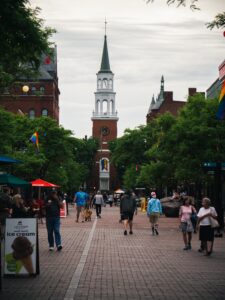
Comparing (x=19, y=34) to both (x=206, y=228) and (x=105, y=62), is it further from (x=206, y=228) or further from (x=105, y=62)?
(x=105, y=62)

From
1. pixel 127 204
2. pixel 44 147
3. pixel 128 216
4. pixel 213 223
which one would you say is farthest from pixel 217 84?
pixel 213 223

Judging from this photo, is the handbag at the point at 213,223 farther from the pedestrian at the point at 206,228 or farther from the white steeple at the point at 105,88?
the white steeple at the point at 105,88

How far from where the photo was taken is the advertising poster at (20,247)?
1347 cm

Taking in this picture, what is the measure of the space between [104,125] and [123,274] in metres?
136

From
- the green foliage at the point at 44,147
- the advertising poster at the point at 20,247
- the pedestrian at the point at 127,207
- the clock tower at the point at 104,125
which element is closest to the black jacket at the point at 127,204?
the pedestrian at the point at 127,207

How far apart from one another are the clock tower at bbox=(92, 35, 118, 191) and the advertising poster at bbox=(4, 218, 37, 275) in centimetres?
13158

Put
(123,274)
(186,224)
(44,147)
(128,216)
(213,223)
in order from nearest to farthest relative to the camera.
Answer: (123,274) < (213,223) < (186,224) < (128,216) < (44,147)

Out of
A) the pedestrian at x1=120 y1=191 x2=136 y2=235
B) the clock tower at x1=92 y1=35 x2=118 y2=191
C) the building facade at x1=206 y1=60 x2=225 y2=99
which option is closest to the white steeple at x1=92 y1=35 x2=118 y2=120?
the clock tower at x1=92 y1=35 x2=118 y2=191

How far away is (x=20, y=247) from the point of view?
13.6m

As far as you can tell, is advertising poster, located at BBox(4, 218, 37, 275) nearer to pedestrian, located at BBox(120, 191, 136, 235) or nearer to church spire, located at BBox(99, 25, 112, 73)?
pedestrian, located at BBox(120, 191, 136, 235)

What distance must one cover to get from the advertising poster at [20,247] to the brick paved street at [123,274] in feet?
0.84

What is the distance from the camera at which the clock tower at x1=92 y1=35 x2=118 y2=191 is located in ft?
488

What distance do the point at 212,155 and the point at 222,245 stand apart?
1019cm

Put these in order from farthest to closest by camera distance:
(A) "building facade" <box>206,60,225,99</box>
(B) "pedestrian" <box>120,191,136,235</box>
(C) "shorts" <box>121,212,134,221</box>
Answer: (A) "building facade" <box>206,60,225,99</box>
(C) "shorts" <box>121,212,134,221</box>
(B) "pedestrian" <box>120,191,136,235</box>
